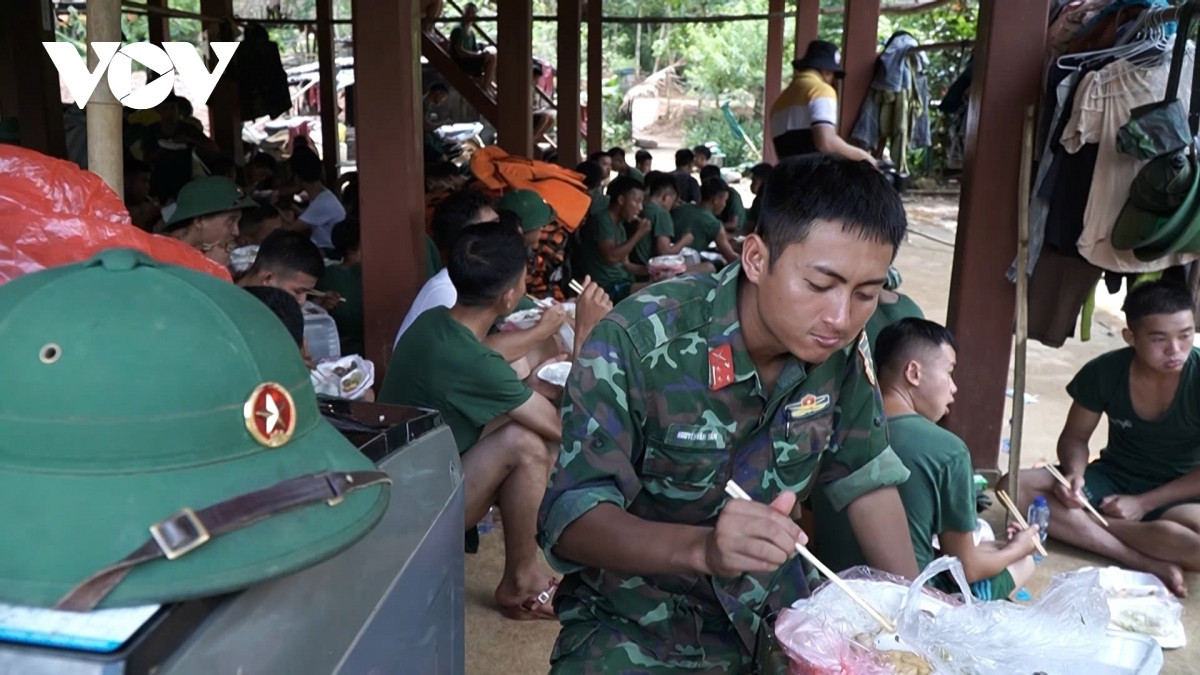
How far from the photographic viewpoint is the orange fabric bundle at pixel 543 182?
18.5 ft

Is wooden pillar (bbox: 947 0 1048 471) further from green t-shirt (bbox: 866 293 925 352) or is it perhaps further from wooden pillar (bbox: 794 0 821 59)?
wooden pillar (bbox: 794 0 821 59)

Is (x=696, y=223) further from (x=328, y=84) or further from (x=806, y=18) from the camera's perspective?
(x=328, y=84)

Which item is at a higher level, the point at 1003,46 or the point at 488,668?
the point at 1003,46

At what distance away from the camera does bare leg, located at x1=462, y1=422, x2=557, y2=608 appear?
308 centimetres

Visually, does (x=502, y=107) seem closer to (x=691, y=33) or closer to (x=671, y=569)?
(x=671, y=569)

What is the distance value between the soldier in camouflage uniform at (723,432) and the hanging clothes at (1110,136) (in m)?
2.18

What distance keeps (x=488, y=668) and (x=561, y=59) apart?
7590mm

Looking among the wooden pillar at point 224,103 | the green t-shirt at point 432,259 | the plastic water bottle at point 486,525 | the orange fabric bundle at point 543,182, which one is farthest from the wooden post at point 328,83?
the plastic water bottle at point 486,525

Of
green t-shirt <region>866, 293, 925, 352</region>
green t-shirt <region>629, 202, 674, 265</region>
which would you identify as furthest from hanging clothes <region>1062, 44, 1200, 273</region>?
green t-shirt <region>629, 202, 674, 265</region>

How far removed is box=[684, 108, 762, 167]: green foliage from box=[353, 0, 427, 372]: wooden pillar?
1793cm

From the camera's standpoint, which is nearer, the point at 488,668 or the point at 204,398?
the point at 204,398

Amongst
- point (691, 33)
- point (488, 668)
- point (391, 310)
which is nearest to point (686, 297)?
point (488, 668)

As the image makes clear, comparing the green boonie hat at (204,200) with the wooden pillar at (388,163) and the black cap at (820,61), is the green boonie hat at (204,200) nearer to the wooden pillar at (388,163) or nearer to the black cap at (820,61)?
the wooden pillar at (388,163)

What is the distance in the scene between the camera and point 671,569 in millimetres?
1477
